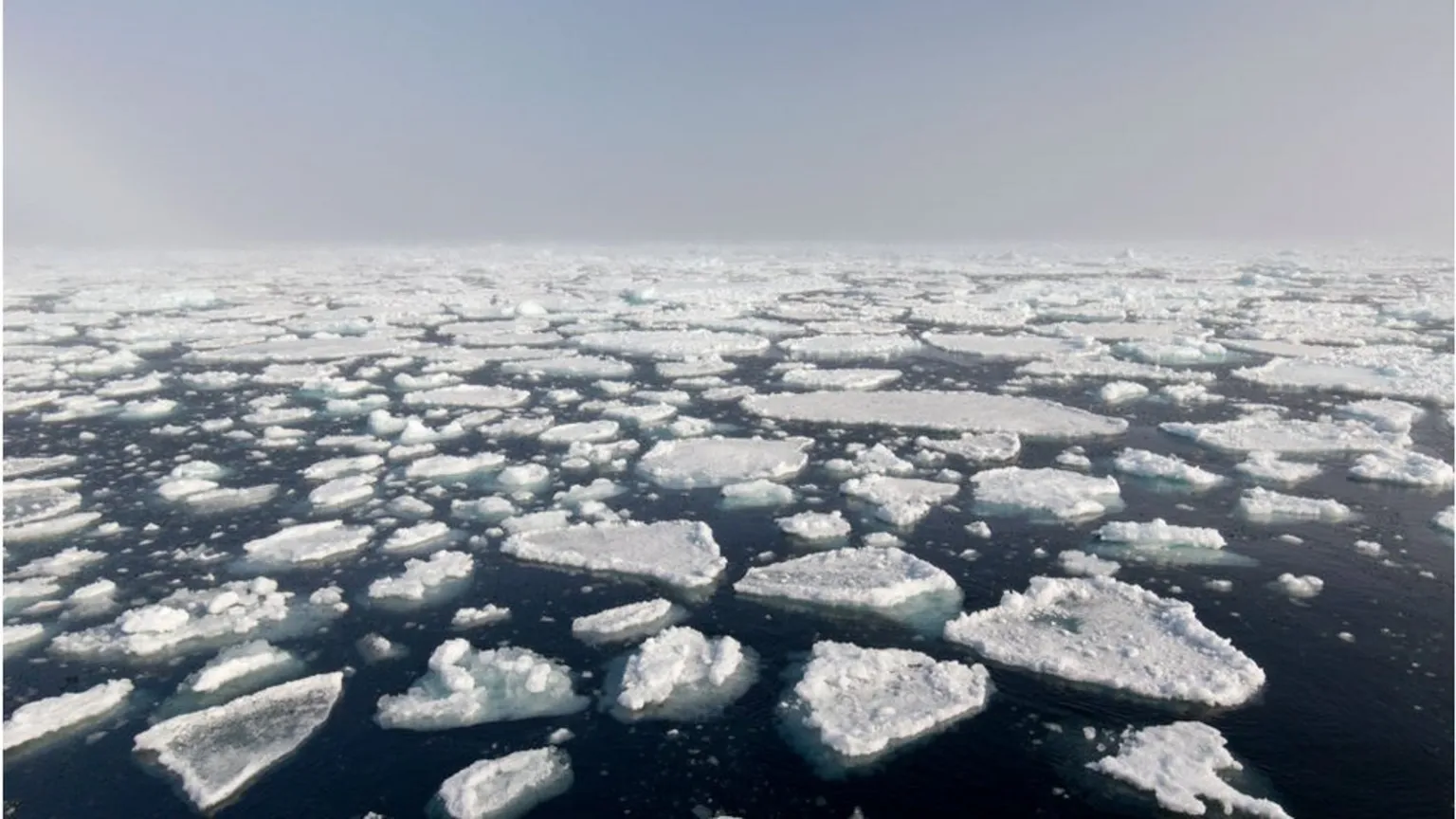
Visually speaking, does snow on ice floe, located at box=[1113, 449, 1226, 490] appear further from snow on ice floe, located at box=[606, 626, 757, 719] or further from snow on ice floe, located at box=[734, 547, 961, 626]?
snow on ice floe, located at box=[606, 626, 757, 719]

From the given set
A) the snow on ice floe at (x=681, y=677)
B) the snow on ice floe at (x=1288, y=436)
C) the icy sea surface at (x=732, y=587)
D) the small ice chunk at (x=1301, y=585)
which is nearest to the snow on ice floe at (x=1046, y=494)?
the icy sea surface at (x=732, y=587)

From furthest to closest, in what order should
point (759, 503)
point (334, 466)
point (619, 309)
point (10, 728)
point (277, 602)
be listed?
1. point (619, 309)
2. point (334, 466)
3. point (759, 503)
4. point (277, 602)
5. point (10, 728)

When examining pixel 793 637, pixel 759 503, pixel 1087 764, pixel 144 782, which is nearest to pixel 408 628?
pixel 144 782

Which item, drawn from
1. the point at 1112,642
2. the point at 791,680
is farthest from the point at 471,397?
the point at 1112,642

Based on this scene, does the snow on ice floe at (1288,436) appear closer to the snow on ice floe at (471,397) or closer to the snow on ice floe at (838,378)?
the snow on ice floe at (838,378)

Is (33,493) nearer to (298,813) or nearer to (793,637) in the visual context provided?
(298,813)

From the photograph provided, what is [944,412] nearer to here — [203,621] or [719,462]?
[719,462]

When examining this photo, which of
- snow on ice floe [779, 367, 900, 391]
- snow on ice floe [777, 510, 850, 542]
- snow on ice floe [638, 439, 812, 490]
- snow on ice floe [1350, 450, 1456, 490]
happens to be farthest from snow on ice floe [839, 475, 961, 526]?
snow on ice floe [779, 367, 900, 391]
